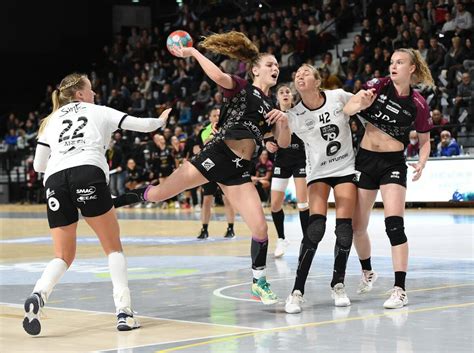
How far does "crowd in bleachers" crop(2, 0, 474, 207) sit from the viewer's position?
908 inches

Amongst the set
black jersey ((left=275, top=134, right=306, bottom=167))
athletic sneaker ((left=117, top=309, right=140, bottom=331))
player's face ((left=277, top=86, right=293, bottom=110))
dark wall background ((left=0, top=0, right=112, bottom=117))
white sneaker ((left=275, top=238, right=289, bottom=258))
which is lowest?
white sneaker ((left=275, top=238, right=289, bottom=258))

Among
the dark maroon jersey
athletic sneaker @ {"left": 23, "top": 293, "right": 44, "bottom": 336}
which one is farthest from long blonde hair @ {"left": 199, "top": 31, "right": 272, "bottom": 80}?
athletic sneaker @ {"left": 23, "top": 293, "right": 44, "bottom": 336}

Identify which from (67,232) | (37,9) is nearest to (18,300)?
(67,232)

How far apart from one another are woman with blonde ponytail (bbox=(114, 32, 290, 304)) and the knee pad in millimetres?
394

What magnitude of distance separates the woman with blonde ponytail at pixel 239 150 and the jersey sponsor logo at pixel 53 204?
1.31m

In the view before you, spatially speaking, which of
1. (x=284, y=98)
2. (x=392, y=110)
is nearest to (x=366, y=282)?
(x=392, y=110)

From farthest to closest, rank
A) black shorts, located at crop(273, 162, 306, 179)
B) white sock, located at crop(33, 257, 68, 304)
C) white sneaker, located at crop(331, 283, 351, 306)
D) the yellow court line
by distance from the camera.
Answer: black shorts, located at crop(273, 162, 306, 179) → white sneaker, located at crop(331, 283, 351, 306) → white sock, located at crop(33, 257, 68, 304) → the yellow court line

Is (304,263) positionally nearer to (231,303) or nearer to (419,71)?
(231,303)

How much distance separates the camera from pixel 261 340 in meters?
6.33

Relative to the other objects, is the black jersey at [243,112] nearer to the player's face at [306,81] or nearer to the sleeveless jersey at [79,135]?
the player's face at [306,81]

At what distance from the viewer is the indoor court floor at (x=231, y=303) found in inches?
248

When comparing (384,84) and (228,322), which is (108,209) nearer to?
(228,322)

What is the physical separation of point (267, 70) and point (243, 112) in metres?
0.53

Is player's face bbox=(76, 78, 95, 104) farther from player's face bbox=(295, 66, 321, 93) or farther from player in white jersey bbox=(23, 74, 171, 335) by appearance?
player's face bbox=(295, 66, 321, 93)
